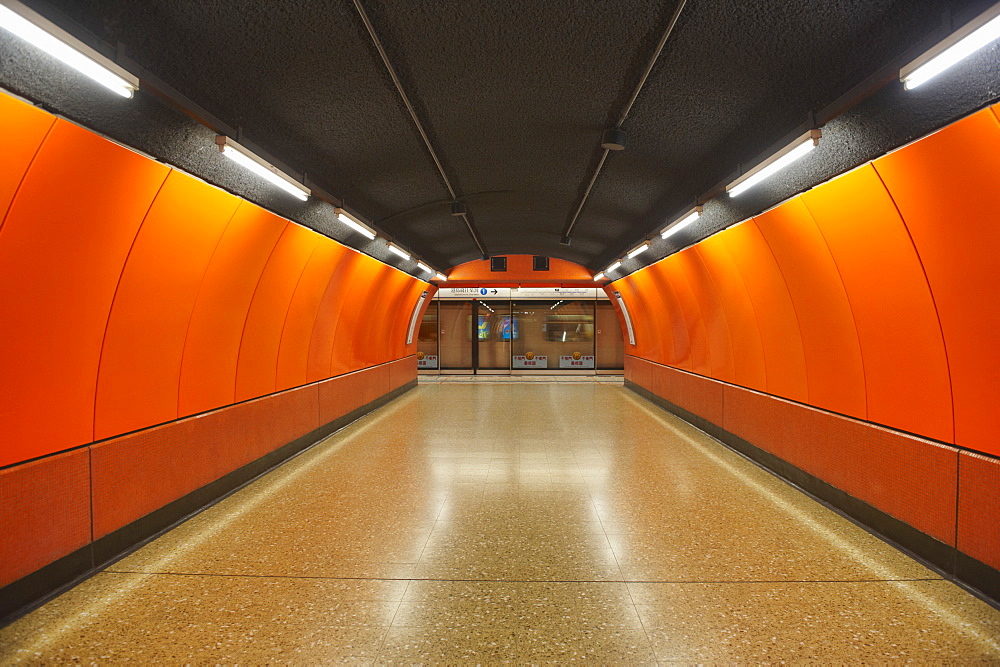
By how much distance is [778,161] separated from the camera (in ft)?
12.4

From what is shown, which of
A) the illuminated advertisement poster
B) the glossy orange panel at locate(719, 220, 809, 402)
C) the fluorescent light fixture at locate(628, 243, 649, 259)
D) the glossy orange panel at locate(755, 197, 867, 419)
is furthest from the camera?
the illuminated advertisement poster

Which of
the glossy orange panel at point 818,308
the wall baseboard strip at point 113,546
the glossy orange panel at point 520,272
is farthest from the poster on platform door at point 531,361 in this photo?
the glossy orange panel at point 818,308

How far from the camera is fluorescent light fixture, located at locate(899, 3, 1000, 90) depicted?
2027 millimetres

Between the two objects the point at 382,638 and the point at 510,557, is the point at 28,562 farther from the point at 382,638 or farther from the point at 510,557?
the point at 510,557

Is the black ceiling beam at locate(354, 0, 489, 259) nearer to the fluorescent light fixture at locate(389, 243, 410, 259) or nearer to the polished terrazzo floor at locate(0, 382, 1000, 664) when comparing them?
the fluorescent light fixture at locate(389, 243, 410, 259)

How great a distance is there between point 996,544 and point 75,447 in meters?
5.76

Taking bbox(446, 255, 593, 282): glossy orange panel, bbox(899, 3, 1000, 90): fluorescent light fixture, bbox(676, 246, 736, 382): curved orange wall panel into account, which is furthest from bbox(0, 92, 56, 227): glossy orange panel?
bbox(446, 255, 593, 282): glossy orange panel

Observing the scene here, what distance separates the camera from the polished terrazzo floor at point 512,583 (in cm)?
254

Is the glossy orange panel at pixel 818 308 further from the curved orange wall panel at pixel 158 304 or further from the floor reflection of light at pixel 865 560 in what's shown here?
the curved orange wall panel at pixel 158 304

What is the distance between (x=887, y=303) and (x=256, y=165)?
4959 millimetres

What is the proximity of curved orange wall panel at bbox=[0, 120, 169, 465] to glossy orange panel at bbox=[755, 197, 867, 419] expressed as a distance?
5164mm

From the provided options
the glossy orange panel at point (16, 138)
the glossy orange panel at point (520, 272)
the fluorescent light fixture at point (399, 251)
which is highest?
the glossy orange panel at point (520, 272)

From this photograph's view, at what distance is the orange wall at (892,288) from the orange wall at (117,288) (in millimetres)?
4910

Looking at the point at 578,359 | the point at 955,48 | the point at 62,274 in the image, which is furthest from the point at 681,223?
the point at 578,359
